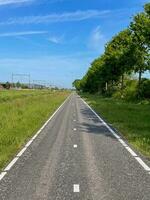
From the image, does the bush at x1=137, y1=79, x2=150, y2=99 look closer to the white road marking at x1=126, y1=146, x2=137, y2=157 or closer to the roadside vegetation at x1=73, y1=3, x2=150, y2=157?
the roadside vegetation at x1=73, y1=3, x2=150, y2=157

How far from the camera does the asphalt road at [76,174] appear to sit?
342 inches

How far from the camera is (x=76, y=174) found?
35.2 feet

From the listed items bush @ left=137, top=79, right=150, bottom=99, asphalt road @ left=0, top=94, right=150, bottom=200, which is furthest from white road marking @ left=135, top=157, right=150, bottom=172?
bush @ left=137, top=79, right=150, bottom=99

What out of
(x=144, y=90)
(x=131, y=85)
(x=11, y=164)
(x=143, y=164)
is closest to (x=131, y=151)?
(x=143, y=164)

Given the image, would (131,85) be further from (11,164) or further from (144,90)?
(11,164)

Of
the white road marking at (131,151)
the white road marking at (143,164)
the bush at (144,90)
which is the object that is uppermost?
the bush at (144,90)

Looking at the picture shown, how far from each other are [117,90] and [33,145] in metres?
72.0

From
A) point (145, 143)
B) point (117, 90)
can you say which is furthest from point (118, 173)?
point (117, 90)

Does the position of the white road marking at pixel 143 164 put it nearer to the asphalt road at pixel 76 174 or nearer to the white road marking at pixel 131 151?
the asphalt road at pixel 76 174

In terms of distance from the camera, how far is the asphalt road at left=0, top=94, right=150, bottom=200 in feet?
28.5

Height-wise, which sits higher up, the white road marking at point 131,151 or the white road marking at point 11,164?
the white road marking at point 11,164

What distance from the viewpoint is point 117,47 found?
246 feet

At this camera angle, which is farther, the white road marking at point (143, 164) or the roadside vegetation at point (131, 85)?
the roadside vegetation at point (131, 85)

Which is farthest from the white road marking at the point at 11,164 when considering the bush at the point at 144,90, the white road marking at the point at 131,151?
the bush at the point at 144,90
